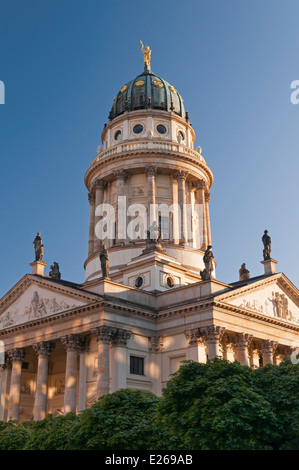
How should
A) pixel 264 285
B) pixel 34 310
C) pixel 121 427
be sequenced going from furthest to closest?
pixel 264 285 < pixel 34 310 < pixel 121 427

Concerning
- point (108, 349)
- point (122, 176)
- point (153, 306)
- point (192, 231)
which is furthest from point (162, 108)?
point (108, 349)

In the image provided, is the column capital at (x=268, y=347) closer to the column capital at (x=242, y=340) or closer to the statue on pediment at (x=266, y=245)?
the column capital at (x=242, y=340)

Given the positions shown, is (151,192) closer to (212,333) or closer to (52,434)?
(212,333)

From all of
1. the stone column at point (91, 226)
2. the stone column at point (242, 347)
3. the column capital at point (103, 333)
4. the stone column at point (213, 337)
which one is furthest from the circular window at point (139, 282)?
the stone column at point (91, 226)

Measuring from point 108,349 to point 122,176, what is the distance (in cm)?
2316

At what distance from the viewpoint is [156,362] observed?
4272cm

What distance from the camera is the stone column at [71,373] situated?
3994 centimetres

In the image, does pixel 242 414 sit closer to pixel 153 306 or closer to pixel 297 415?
pixel 297 415

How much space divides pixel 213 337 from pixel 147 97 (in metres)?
32.8

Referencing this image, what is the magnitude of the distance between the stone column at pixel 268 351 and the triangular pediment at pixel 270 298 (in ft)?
7.73

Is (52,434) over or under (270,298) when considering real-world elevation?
under

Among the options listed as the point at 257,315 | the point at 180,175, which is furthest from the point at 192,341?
the point at 180,175

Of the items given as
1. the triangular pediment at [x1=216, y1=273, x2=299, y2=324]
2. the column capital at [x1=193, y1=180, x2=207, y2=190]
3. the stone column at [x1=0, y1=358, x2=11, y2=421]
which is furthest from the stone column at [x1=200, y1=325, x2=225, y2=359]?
the column capital at [x1=193, y1=180, x2=207, y2=190]

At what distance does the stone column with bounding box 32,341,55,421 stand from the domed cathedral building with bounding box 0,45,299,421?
0.09 meters
